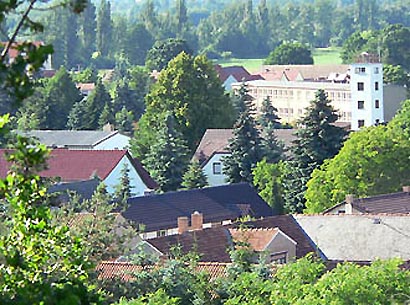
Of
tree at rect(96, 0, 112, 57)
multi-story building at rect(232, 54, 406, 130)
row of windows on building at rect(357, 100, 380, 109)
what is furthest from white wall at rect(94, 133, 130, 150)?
tree at rect(96, 0, 112, 57)

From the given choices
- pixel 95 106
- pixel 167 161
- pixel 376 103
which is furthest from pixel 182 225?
pixel 95 106

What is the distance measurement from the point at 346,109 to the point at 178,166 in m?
33.9

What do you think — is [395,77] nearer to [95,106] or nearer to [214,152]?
[95,106]

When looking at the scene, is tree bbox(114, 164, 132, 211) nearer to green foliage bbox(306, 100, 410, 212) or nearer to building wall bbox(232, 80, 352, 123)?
green foliage bbox(306, 100, 410, 212)

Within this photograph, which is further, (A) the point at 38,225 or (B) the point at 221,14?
(B) the point at 221,14

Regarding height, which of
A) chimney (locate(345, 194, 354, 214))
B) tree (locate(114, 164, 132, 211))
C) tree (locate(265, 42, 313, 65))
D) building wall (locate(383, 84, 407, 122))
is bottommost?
chimney (locate(345, 194, 354, 214))

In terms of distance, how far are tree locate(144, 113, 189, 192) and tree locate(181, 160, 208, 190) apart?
0.58 metres

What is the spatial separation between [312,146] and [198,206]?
22.8 feet

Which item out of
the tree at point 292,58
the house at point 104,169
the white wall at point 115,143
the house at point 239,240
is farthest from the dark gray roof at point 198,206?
the tree at point 292,58

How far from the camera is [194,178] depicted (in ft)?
161

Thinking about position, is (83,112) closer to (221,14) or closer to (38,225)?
(38,225)

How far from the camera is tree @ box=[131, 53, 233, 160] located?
59.0 meters

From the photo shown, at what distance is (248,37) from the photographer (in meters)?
153

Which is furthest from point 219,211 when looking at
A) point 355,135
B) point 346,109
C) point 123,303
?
point 346,109
